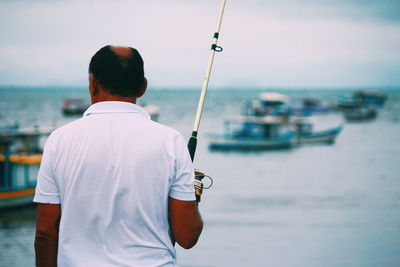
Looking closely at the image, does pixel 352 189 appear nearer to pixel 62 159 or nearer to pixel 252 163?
pixel 252 163

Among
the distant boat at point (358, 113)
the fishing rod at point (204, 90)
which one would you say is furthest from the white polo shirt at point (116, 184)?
the distant boat at point (358, 113)

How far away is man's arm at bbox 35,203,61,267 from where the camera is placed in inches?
67.6

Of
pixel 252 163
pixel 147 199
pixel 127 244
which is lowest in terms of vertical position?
pixel 252 163

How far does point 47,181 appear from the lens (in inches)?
66.3

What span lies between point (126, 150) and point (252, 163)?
103 feet

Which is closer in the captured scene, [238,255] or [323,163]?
[238,255]

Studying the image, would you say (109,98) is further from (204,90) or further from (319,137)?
(319,137)

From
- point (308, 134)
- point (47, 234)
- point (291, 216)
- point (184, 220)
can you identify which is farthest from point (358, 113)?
point (47, 234)

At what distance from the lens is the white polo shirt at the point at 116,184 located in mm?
1621

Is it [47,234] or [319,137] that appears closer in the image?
[47,234]

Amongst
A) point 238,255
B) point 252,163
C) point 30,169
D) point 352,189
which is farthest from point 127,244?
point 252,163

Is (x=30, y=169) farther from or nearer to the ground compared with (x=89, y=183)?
nearer to the ground

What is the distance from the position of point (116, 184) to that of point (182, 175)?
21 centimetres

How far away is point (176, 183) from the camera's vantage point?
167cm
